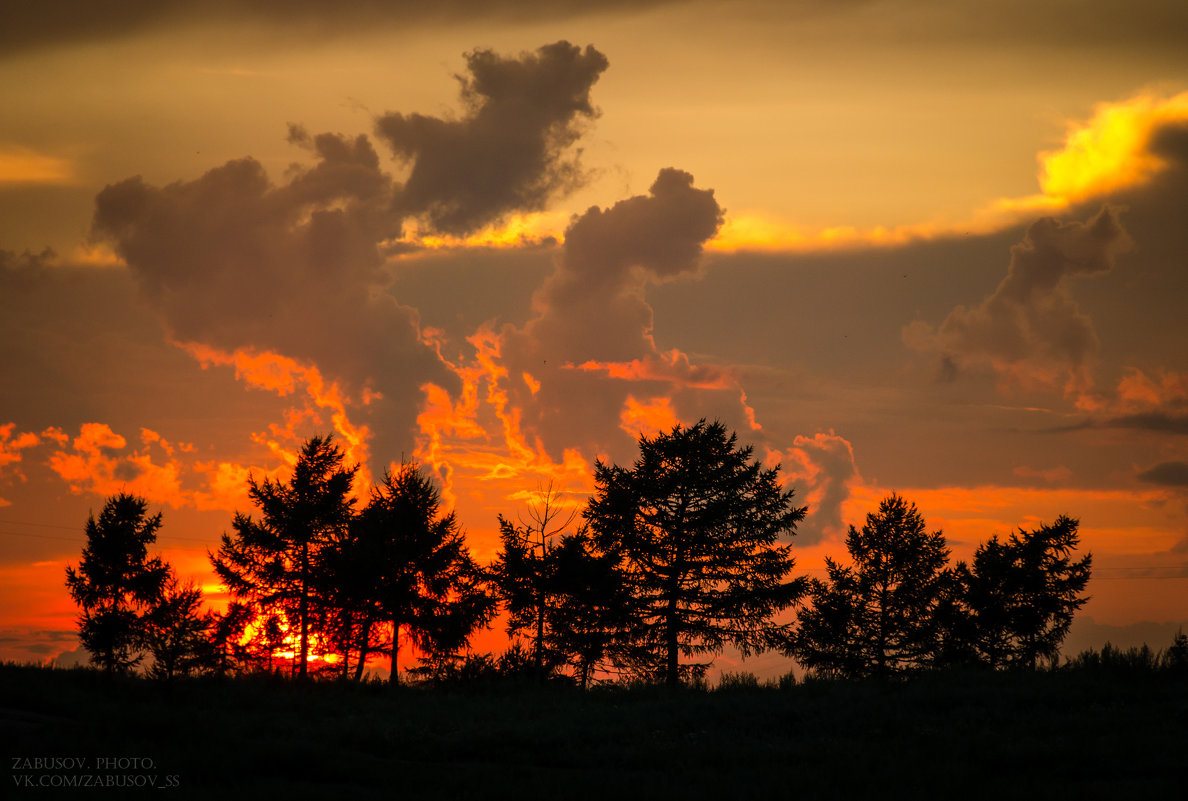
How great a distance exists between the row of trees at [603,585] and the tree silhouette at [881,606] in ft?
0.25

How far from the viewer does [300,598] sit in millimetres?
41781

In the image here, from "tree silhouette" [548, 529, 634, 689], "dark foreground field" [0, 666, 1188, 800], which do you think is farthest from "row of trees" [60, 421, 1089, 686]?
"dark foreground field" [0, 666, 1188, 800]

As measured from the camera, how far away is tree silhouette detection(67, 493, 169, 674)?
41000 mm

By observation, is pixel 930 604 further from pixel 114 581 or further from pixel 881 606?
pixel 114 581

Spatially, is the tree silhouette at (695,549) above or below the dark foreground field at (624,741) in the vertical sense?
above

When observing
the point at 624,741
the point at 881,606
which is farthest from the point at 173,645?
the point at 881,606

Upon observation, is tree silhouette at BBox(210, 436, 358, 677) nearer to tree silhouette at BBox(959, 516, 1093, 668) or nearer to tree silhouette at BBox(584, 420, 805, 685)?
tree silhouette at BBox(584, 420, 805, 685)

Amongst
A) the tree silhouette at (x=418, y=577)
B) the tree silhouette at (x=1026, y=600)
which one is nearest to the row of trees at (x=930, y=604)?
the tree silhouette at (x=1026, y=600)

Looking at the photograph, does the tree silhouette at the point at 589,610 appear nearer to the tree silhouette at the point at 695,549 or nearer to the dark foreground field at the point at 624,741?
the tree silhouette at the point at 695,549

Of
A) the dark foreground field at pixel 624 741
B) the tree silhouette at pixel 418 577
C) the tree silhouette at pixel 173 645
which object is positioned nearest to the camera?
the dark foreground field at pixel 624 741

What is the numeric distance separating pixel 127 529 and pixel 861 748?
3511 centimetres

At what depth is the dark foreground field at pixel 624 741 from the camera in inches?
569

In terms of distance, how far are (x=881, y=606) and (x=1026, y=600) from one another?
6.35 meters

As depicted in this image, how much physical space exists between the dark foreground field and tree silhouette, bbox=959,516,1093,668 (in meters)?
20.9
